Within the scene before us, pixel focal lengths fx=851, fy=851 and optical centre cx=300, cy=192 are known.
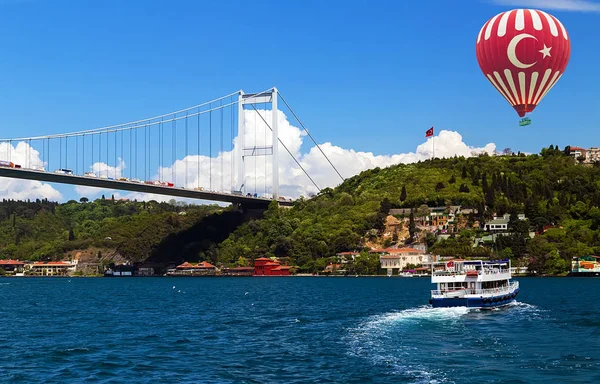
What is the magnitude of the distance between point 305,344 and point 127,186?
7565cm

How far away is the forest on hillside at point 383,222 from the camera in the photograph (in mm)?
121062

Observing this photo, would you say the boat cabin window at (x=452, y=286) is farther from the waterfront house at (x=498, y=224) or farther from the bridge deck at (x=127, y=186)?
the waterfront house at (x=498, y=224)

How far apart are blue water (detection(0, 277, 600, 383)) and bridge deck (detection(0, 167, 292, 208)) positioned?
3844cm

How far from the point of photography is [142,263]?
470 feet

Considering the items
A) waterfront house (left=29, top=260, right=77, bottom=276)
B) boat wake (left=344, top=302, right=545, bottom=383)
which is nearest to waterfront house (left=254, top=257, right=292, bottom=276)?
waterfront house (left=29, top=260, right=77, bottom=276)

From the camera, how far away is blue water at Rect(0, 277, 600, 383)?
2731 centimetres

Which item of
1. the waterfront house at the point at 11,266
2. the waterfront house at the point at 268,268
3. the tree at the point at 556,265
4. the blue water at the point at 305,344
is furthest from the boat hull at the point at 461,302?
the waterfront house at the point at 11,266

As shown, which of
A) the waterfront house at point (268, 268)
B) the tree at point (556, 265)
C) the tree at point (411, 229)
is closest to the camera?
the tree at point (556, 265)

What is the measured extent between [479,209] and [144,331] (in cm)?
9770

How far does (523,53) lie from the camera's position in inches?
1651

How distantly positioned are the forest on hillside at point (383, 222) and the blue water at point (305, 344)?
67.0 metres

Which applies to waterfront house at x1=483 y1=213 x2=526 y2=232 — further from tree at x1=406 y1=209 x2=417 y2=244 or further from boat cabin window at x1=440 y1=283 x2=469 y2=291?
boat cabin window at x1=440 y1=283 x2=469 y2=291

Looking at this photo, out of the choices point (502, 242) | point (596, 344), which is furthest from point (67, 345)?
point (502, 242)

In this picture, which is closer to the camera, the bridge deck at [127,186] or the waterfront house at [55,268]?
the bridge deck at [127,186]
